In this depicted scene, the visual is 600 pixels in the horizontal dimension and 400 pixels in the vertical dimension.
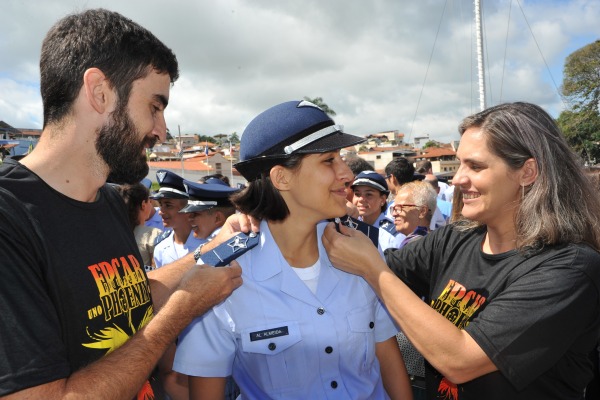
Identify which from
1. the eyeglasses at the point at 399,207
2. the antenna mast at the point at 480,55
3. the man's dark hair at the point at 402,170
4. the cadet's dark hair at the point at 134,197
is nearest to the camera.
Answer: the eyeglasses at the point at 399,207

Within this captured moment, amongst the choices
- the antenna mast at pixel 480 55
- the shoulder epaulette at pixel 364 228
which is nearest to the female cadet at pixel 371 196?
the shoulder epaulette at pixel 364 228

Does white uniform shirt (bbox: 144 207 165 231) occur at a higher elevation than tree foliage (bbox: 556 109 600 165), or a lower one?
lower

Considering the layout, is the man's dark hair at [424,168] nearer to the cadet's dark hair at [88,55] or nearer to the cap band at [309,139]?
the cap band at [309,139]

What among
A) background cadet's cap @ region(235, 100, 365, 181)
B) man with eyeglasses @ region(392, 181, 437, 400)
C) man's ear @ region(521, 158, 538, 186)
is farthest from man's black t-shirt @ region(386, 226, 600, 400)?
man with eyeglasses @ region(392, 181, 437, 400)

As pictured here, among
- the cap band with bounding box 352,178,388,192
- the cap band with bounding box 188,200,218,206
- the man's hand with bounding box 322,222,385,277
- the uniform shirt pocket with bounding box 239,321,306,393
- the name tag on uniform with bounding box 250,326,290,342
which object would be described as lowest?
the uniform shirt pocket with bounding box 239,321,306,393

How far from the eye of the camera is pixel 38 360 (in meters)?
1.35

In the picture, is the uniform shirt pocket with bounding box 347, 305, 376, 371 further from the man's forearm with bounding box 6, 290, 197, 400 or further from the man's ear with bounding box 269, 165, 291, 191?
the man's forearm with bounding box 6, 290, 197, 400

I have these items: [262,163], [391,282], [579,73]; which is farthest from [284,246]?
[579,73]

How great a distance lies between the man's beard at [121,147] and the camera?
1804 mm

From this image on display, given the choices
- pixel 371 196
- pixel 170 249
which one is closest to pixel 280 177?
pixel 170 249

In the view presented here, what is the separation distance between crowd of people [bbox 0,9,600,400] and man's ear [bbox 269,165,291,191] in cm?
1

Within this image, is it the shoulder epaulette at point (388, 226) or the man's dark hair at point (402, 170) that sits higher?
the man's dark hair at point (402, 170)

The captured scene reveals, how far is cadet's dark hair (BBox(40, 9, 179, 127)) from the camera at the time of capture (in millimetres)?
1764

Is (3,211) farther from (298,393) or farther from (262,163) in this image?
(298,393)
